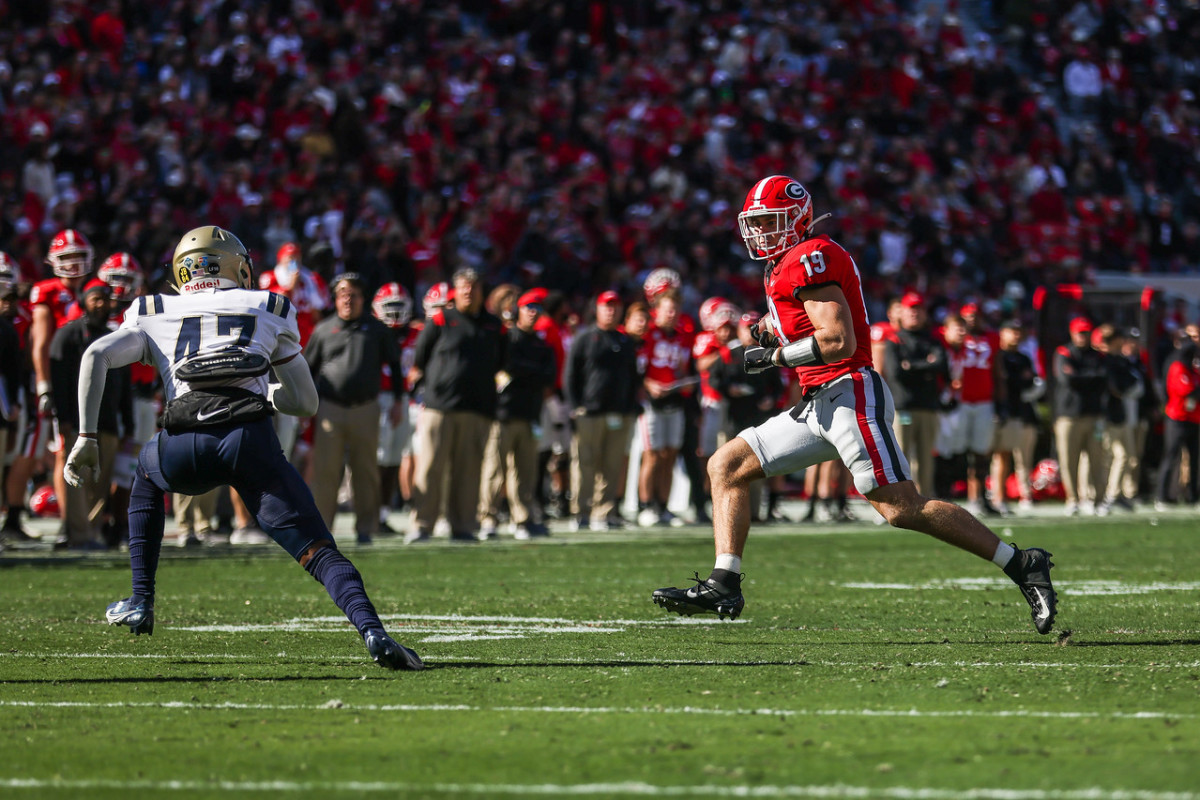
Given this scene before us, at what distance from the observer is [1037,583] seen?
275 inches

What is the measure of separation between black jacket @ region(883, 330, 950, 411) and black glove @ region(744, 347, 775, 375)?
32.5 ft

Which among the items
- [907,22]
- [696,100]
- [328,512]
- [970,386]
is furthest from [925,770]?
[907,22]

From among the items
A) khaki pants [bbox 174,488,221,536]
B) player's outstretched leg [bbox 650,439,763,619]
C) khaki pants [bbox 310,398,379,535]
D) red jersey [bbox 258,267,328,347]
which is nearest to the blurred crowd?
red jersey [bbox 258,267,328,347]

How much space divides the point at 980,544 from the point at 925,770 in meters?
2.89

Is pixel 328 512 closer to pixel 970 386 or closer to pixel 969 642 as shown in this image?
pixel 969 642

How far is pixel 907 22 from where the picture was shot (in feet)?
107

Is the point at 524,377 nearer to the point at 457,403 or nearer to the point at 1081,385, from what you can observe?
the point at 457,403

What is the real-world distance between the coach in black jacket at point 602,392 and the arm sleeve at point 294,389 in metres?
9.20

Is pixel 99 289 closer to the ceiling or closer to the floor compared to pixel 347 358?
closer to the ceiling

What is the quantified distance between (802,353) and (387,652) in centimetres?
217

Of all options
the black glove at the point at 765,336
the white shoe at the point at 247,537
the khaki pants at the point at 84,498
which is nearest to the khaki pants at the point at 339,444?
the white shoe at the point at 247,537

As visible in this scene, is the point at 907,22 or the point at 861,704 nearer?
the point at 861,704

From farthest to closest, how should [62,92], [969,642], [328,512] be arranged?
1. [62,92]
2. [328,512]
3. [969,642]

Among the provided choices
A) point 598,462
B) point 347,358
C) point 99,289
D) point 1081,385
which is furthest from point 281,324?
point 1081,385
